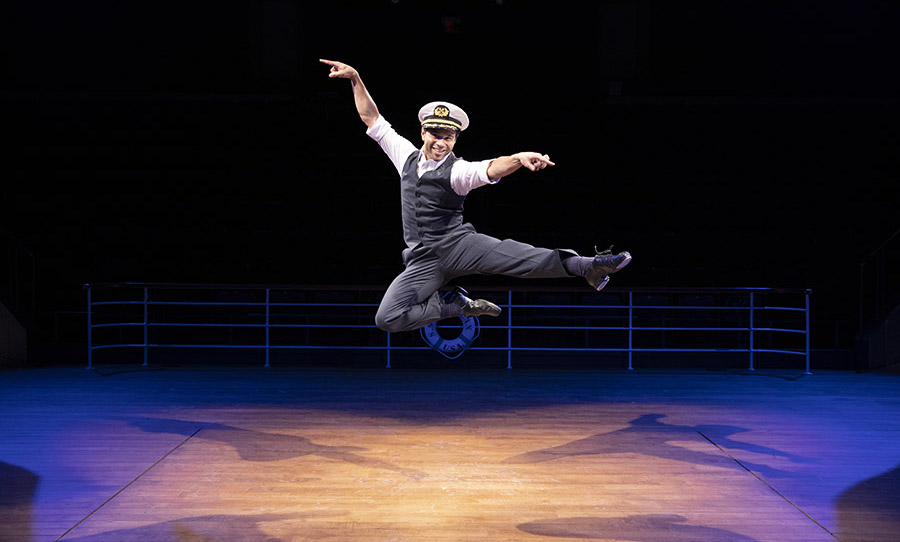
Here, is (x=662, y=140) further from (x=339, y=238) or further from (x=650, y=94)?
(x=339, y=238)

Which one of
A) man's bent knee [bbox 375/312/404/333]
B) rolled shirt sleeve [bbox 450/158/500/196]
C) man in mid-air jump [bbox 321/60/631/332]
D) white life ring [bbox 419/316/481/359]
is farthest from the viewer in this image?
white life ring [bbox 419/316/481/359]

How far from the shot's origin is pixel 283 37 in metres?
9.94

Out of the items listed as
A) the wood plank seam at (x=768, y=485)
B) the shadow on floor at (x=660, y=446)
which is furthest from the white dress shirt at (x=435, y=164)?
the wood plank seam at (x=768, y=485)

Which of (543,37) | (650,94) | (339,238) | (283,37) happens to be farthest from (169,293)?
(650,94)

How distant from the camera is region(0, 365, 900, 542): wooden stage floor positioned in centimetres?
307

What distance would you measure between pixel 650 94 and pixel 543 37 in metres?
1.65

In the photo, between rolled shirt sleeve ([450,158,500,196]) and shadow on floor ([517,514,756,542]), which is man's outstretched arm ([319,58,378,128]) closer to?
rolled shirt sleeve ([450,158,500,196])

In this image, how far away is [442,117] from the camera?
129 inches

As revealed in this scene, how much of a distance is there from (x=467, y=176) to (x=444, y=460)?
164 centimetres

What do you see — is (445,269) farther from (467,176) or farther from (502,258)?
(467,176)

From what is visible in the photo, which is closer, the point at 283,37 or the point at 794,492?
the point at 794,492

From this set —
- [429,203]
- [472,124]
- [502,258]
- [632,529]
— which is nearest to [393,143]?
[429,203]

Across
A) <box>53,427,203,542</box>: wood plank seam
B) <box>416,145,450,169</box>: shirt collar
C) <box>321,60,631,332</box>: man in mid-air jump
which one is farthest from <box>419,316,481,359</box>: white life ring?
<box>416,145,450,169</box>: shirt collar

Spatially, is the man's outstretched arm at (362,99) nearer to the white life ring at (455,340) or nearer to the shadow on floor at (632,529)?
the shadow on floor at (632,529)
